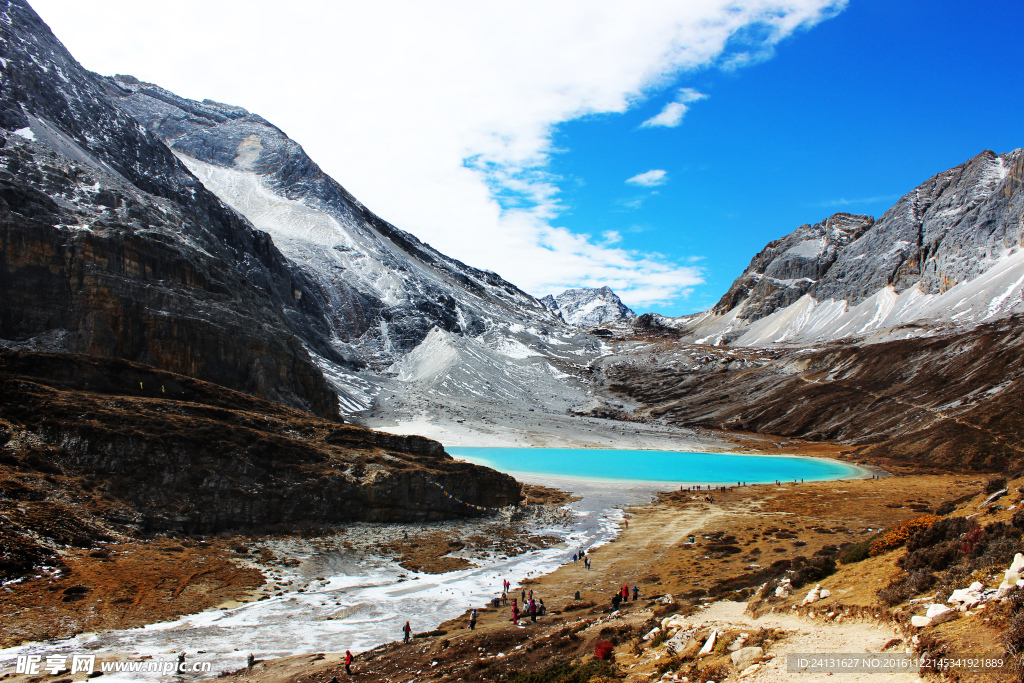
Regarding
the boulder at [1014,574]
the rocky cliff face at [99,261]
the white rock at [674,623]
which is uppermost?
the rocky cliff face at [99,261]

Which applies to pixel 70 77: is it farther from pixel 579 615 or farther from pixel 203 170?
pixel 579 615

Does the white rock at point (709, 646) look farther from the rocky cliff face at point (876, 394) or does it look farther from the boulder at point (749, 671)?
the rocky cliff face at point (876, 394)

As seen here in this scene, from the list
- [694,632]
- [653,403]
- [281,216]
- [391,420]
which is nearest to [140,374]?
[694,632]

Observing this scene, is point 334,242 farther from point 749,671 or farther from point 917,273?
point 749,671

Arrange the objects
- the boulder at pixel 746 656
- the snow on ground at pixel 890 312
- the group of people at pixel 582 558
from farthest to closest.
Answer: the snow on ground at pixel 890 312 < the group of people at pixel 582 558 < the boulder at pixel 746 656

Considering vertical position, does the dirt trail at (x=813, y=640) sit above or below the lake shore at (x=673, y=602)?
above

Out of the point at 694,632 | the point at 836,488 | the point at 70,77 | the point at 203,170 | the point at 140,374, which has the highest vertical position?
the point at 203,170

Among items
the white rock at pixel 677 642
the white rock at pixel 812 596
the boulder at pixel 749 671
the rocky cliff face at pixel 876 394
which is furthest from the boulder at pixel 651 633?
the rocky cliff face at pixel 876 394
